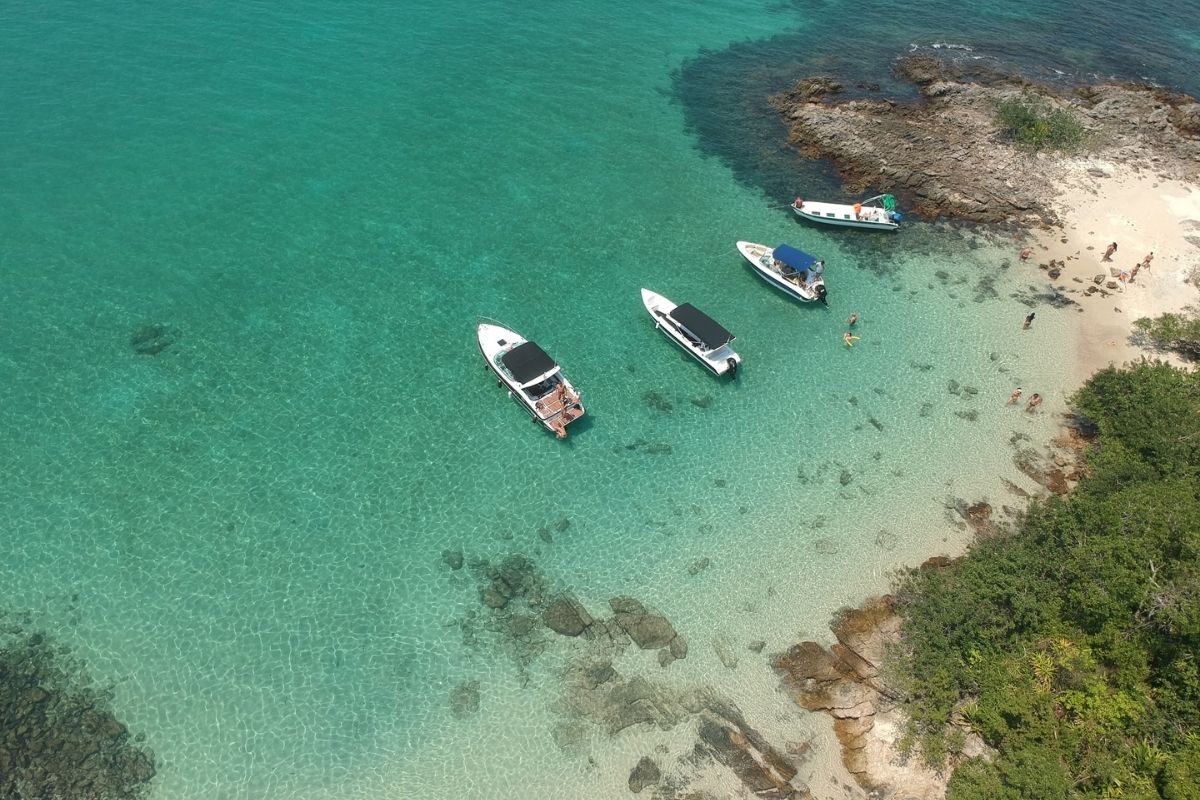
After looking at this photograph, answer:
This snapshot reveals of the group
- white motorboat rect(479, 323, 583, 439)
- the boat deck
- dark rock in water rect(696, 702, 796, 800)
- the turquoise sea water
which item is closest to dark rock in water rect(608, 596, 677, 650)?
the turquoise sea water

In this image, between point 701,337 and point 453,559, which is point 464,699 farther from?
point 701,337

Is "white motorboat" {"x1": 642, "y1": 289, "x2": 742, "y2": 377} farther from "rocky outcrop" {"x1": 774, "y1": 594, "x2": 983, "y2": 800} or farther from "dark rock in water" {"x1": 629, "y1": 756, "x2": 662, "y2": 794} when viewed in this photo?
"dark rock in water" {"x1": 629, "y1": 756, "x2": 662, "y2": 794}

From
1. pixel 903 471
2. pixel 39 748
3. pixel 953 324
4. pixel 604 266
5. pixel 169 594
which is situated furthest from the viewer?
pixel 604 266

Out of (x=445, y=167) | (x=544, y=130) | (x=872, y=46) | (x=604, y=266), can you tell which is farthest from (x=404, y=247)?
(x=872, y=46)

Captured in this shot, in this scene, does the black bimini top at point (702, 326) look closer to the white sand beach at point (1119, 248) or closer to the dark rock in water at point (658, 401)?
the dark rock in water at point (658, 401)

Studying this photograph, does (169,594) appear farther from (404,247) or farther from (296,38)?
(296,38)

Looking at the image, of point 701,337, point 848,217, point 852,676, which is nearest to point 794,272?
point 848,217

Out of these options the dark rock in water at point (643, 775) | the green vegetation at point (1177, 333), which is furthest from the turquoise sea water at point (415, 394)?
the green vegetation at point (1177, 333)
